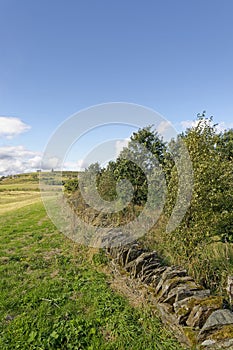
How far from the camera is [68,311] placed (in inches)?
177

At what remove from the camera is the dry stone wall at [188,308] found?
3084 mm

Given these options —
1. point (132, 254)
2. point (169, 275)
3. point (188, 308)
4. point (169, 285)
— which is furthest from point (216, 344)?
point (132, 254)

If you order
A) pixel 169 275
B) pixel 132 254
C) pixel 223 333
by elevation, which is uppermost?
pixel 132 254

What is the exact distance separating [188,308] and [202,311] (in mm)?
260

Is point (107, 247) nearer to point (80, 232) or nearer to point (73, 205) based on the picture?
point (80, 232)

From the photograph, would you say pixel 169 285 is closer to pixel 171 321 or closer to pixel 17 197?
pixel 171 321

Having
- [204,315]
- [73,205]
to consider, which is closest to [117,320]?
[204,315]

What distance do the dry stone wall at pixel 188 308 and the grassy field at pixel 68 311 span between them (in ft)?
A: 0.84

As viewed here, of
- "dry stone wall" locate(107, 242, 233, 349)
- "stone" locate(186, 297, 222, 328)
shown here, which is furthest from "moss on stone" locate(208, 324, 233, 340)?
"stone" locate(186, 297, 222, 328)

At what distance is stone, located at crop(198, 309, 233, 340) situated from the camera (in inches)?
120

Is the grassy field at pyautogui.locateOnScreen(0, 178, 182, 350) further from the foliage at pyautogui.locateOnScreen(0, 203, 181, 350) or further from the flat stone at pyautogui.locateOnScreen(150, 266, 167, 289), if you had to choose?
the flat stone at pyautogui.locateOnScreen(150, 266, 167, 289)

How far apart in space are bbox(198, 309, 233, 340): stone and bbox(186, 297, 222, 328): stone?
0.42ft

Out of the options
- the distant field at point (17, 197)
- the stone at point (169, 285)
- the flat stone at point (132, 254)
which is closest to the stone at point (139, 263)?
the flat stone at point (132, 254)

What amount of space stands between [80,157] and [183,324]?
9.43m
